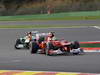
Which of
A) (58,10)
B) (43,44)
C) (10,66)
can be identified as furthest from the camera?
(58,10)

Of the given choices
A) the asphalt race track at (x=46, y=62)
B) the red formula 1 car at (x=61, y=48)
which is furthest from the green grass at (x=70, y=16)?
the red formula 1 car at (x=61, y=48)

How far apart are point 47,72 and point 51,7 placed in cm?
2712

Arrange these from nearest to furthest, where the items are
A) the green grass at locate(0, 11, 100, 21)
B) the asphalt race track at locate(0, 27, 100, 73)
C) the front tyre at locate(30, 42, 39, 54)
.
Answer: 1. the asphalt race track at locate(0, 27, 100, 73)
2. the front tyre at locate(30, 42, 39, 54)
3. the green grass at locate(0, 11, 100, 21)

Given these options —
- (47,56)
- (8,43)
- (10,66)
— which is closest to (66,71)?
(10,66)

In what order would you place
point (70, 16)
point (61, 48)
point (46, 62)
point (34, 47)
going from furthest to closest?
point (70, 16) < point (34, 47) < point (61, 48) < point (46, 62)

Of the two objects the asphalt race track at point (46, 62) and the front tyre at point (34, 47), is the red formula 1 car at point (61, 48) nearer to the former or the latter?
the asphalt race track at point (46, 62)


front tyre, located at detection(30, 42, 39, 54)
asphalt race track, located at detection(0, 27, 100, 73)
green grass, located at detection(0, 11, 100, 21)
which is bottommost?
asphalt race track, located at detection(0, 27, 100, 73)

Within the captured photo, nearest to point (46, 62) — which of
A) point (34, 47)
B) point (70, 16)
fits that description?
point (34, 47)

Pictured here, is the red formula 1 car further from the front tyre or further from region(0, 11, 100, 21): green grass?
region(0, 11, 100, 21): green grass

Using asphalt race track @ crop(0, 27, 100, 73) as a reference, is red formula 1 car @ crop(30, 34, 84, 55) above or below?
above

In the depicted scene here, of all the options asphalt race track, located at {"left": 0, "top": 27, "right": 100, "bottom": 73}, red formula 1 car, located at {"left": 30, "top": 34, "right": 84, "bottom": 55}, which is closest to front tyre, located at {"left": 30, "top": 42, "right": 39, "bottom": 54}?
asphalt race track, located at {"left": 0, "top": 27, "right": 100, "bottom": 73}

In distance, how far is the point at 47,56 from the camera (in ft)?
43.0

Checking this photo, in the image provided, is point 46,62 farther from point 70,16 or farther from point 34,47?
point 70,16

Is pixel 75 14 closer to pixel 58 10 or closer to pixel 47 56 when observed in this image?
pixel 58 10
